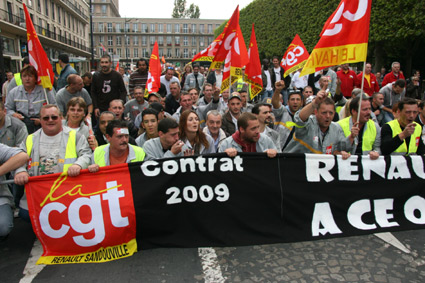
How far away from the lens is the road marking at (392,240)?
3721mm

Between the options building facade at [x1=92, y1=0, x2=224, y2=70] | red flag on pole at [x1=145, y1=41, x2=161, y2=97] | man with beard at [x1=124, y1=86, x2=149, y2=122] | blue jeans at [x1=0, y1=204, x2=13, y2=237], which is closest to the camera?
blue jeans at [x1=0, y1=204, x2=13, y2=237]

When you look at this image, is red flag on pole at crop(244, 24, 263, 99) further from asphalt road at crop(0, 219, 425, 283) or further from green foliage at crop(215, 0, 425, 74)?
green foliage at crop(215, 0, 425, 74)

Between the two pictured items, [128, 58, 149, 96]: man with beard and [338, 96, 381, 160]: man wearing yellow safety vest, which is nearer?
[338, 96, 381, 160]: man wearing yellow safety vest

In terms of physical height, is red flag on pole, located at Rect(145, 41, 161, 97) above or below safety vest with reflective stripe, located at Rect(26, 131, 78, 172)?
above

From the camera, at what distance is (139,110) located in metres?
7.45

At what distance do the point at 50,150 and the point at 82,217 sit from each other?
1.01m

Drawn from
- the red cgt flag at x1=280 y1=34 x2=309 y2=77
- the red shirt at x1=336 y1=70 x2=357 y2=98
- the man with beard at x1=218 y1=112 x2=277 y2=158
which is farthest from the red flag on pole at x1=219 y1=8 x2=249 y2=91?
the red shirt at x1=336 y1=70 x2=357 y2=98

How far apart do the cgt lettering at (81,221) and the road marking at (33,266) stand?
32 cm

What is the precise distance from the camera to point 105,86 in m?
7.65

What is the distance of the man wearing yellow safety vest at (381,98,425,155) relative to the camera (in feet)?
15.4

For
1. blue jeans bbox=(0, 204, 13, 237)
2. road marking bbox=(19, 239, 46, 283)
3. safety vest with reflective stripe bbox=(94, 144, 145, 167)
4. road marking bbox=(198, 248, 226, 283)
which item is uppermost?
safety vest with reflective stripe bbox=(94, 144, 145, 167)

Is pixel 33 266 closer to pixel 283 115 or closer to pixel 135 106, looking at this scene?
pixel 135 106

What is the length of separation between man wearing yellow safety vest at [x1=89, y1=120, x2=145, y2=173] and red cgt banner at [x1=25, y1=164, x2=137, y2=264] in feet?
1.35

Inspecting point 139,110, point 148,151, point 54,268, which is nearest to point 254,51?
point 139,110
